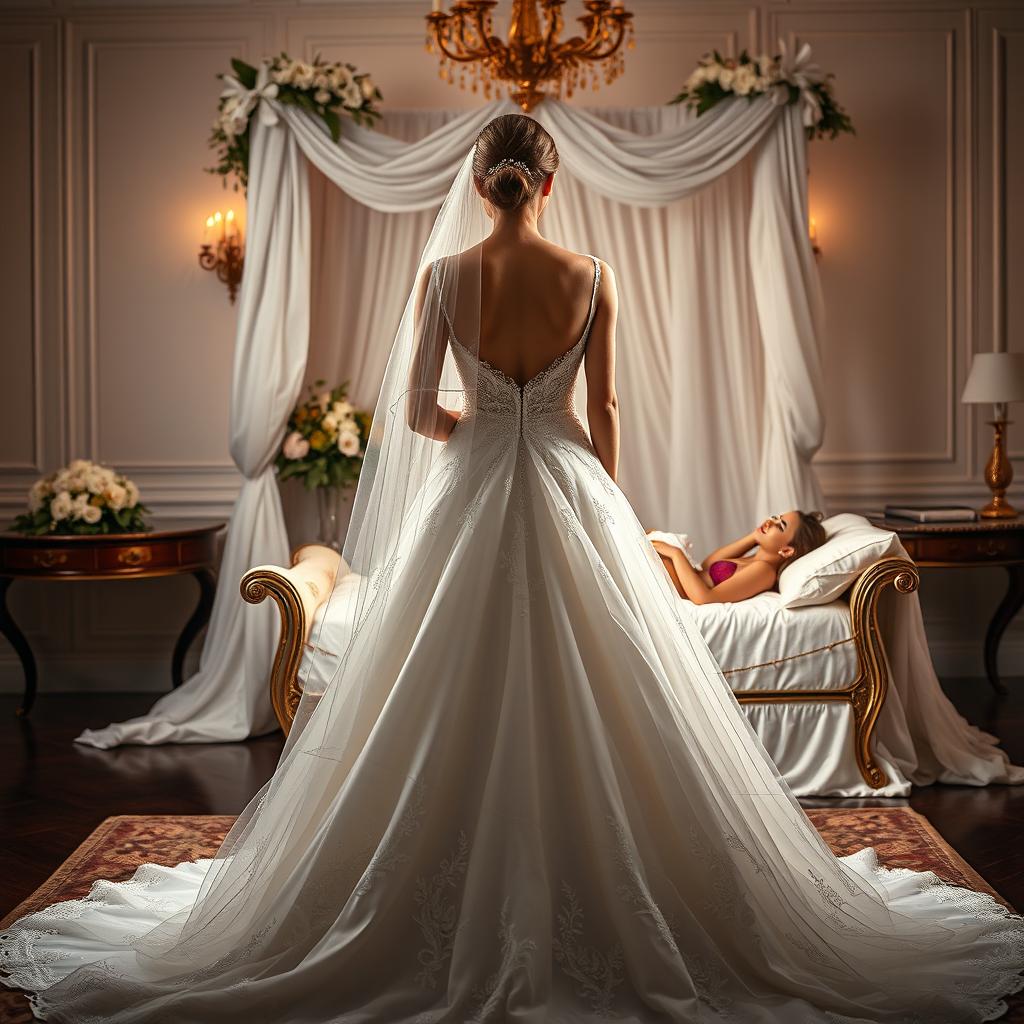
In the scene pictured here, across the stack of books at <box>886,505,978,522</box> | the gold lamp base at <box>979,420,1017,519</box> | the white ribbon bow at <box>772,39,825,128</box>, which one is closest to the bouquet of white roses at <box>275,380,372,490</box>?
the white ribbon bow at <box>772,39,825,128</box>

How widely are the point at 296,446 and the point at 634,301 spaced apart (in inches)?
68.2

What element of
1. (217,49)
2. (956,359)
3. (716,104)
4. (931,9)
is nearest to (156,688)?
(217,49)

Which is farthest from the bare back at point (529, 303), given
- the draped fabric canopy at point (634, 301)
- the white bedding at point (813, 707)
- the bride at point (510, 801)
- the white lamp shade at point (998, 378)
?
the white lamp shade at point (998, 378)

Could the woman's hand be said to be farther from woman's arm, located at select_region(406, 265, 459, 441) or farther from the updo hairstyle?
the updo hairstyle

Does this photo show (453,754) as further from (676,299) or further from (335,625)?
(676,299)

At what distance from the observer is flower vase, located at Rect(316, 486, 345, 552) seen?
5.81 meters

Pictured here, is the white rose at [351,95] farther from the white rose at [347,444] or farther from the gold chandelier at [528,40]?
the white rose at [347,444]

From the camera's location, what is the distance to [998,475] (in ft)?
18.8

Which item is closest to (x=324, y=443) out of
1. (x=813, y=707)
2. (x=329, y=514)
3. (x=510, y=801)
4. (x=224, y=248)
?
(x=329, y=514)

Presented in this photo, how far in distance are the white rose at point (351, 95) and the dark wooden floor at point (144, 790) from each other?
2.81 meters

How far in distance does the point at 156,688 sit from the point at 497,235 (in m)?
4.07

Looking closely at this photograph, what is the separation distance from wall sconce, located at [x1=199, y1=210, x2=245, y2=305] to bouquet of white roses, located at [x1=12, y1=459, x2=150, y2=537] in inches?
48.7
